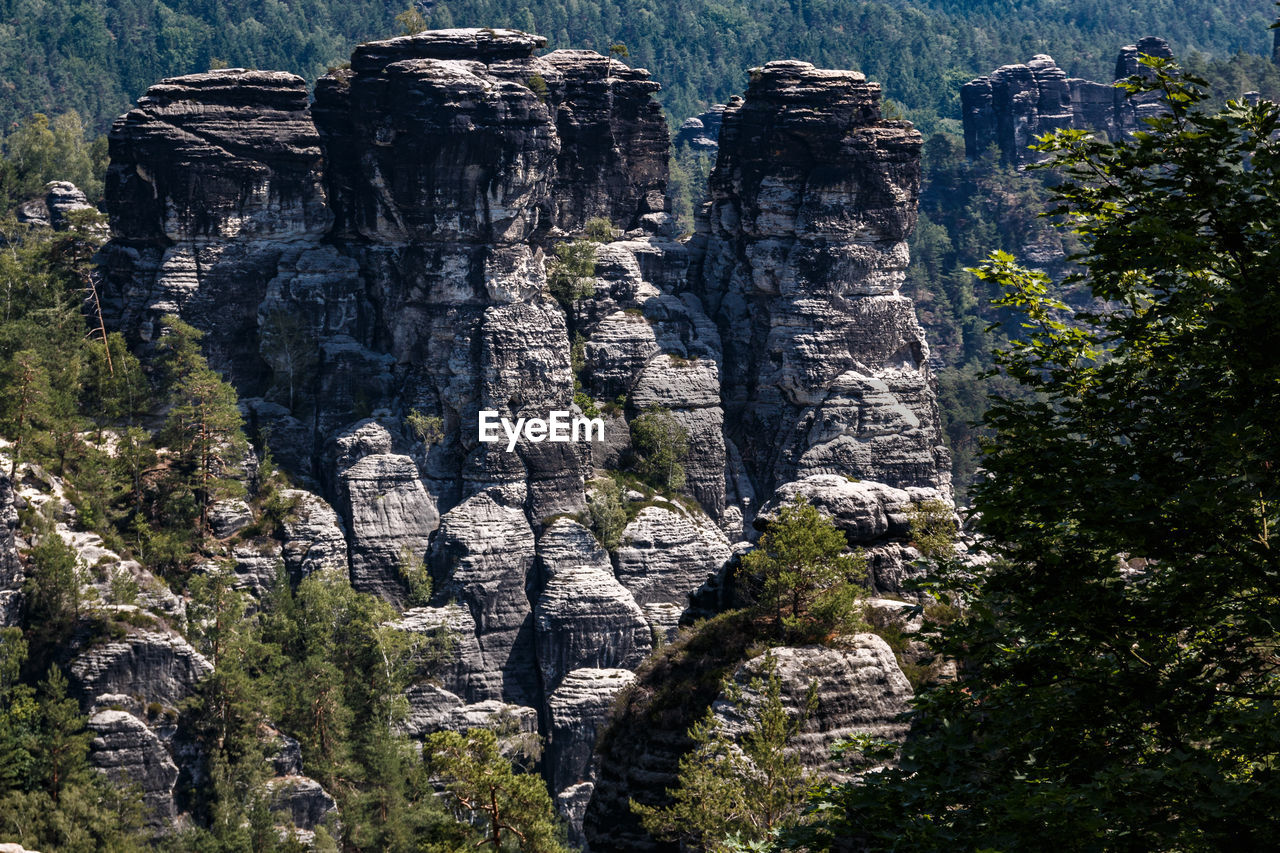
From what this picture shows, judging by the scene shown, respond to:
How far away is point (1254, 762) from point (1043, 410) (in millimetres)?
5885

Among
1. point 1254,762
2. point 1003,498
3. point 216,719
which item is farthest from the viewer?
point 216,719

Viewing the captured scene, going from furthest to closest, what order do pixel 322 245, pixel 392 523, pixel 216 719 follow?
1. pixel 322 245
2. pixel 392 523
3. pixel 216 719

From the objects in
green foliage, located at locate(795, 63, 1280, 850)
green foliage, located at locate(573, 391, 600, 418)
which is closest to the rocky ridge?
green foliage, located at locate(573, 391, 600, 418)

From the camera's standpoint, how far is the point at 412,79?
87.0 metres

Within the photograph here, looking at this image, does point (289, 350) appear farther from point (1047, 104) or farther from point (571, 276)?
point (1047, 104)

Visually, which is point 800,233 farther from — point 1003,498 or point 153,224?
point 1003,498

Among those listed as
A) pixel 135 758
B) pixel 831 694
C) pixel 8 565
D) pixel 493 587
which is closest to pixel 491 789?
pixel 831 694

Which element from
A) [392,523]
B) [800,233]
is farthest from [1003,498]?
[800,233]

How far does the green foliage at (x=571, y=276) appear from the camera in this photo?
93562mm

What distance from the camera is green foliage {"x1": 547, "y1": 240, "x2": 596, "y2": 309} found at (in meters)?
93.6

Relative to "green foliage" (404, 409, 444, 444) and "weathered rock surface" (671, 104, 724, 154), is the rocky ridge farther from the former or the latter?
"weathered rock surface" (671, 104, 724, 154)

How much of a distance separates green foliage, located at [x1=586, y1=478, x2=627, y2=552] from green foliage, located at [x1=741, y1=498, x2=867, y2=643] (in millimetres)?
39392

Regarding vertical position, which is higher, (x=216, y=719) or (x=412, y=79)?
(x=412, y=79)

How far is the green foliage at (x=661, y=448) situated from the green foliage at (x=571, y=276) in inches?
326
